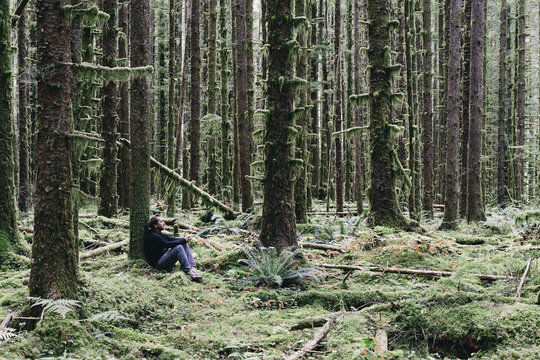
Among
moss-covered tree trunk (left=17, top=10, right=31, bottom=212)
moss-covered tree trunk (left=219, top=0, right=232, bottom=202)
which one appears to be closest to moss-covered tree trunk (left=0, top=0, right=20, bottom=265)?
moss-covered tree trunk (left=17, top=10, right=31, bottom=212)

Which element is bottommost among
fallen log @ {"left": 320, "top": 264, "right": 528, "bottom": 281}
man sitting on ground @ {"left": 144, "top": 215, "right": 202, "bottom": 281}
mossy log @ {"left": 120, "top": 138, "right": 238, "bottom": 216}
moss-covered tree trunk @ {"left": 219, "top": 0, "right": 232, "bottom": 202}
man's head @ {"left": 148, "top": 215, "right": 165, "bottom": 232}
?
fallen log @ {"left": 320, "top": 264, "right": 528, "bottom": 281}

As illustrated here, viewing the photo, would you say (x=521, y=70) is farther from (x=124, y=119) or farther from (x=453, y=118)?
(x=124, y=119)

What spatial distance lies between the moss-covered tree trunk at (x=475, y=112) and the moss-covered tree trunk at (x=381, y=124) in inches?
173

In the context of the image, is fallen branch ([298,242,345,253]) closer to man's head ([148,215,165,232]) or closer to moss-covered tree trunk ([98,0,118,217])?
man's head ([148,215,165,232])

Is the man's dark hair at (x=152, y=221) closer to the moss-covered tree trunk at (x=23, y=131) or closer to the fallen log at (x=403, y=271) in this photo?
the fallen log at (x=403, y=271)

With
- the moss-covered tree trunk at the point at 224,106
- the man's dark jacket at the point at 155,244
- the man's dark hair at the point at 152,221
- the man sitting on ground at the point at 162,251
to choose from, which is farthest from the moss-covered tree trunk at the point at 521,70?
the man's dark hair at the point at 152,221

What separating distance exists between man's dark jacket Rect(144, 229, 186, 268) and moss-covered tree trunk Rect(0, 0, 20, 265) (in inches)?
95.4

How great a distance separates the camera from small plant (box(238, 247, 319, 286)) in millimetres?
7780

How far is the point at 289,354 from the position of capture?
4891 mm

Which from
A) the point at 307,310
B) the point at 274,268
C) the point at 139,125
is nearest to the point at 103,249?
the point at 139,125

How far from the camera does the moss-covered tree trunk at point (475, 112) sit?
14.0 metres

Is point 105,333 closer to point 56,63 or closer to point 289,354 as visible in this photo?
point 289,354

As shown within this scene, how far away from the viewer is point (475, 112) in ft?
46.9

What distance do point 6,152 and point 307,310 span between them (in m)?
6.20
